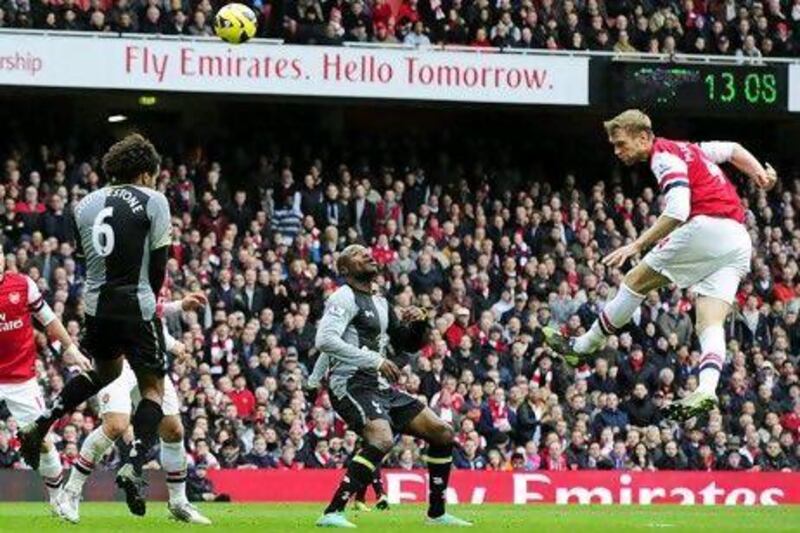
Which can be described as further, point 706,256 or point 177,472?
point 706,256

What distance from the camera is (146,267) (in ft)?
44.0

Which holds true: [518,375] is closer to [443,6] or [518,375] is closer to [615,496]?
[615,496]

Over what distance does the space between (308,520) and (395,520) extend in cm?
69

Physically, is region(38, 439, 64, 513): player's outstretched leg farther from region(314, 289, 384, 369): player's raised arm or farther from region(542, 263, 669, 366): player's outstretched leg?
region(542, 263, 669, 366): player's outstretched leg

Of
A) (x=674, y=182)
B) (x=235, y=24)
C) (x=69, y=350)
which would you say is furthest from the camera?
(x=235, y=24)

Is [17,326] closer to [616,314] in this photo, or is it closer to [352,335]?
[352,335]

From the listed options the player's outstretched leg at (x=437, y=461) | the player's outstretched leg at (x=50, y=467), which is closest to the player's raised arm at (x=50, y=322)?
the player's outstretched leg at (x=50, y=467)

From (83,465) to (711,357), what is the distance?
4.48m

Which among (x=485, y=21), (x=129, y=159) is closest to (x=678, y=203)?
(x=129, y=159)

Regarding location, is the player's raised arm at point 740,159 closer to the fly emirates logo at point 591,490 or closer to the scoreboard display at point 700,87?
the fly emirates logo at point 591,490

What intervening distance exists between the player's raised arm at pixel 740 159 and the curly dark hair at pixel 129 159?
401cm

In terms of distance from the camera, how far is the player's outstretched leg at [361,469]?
46.4ft

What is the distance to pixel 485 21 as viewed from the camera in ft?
104

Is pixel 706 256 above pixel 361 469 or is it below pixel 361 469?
above
